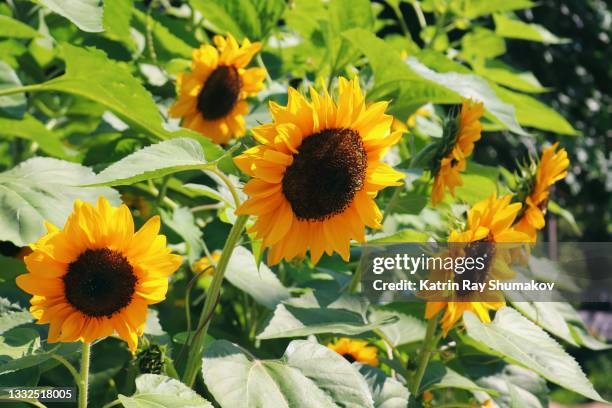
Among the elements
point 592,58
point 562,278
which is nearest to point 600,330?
point 592,58

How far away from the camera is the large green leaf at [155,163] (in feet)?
2.57

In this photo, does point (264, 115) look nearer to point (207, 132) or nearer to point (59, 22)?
point (207, 132)

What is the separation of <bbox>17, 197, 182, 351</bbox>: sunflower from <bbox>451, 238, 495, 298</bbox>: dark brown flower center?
410mm

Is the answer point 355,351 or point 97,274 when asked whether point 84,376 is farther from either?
point 355,351

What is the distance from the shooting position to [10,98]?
1.29 metres

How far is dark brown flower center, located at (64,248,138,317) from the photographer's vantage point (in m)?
0.86

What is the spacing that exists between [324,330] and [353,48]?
575 mm

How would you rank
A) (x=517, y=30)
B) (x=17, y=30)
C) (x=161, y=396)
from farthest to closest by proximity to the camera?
(x=517, y=30) → (x=17, y=30) → (x=161, y=396)

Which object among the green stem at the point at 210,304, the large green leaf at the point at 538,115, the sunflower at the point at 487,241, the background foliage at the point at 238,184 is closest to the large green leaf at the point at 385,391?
the background foliage at the point at 238,184

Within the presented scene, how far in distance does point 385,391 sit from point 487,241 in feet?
0.86

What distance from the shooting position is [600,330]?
27.3ft

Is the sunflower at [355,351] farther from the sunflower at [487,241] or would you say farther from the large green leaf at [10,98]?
the large green leaf at [10,98]

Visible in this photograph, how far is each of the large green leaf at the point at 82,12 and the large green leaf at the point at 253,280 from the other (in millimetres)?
358

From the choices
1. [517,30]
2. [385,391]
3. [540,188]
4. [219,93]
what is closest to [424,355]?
[385,391]
